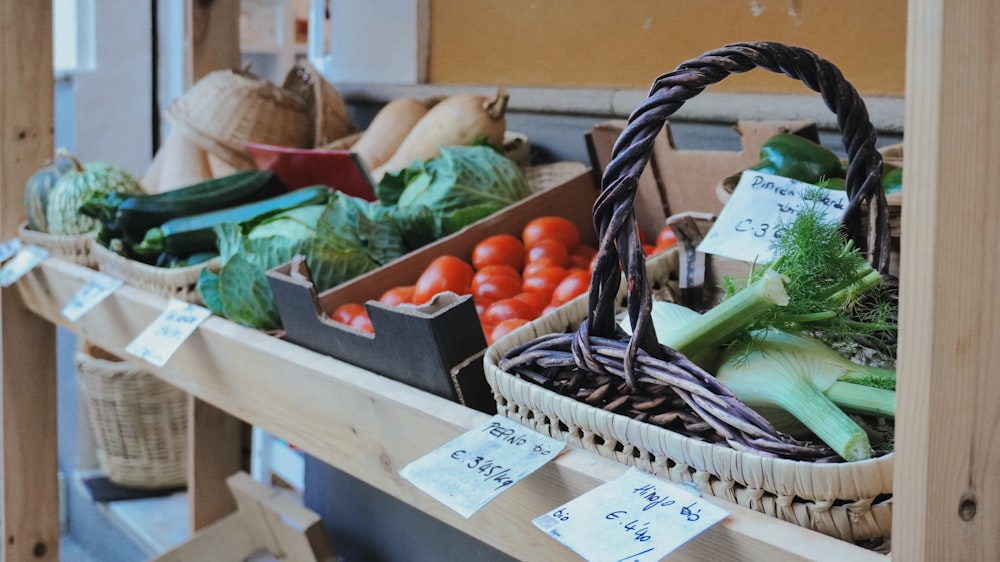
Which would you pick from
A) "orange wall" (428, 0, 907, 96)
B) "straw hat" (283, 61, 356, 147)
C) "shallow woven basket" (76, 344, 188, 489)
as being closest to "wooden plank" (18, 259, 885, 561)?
"straw hat" (283, 61, 356, 147)

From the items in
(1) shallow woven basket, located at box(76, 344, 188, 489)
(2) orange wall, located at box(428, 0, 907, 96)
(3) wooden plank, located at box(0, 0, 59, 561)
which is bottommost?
(1) shallow woven basket, located at box(76, 344, 188, 489)

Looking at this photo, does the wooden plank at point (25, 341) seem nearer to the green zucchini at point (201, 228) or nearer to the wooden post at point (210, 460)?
the wooden post at point (210, 460)

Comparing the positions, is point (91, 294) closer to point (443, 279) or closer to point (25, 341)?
point (25, 341)

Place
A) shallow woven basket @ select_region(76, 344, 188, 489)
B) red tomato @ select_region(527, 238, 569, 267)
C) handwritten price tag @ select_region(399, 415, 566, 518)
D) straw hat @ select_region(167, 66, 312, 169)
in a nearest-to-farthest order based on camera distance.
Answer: handwritten price tag @ select_region(399, 415, 566, 518) < red tomato @ select_region(527, 238, 569, 267) < straw hat @ select_region(167, 66, 312, 169) < shallow woven basket @ select_region(76, 344, 188, 489)

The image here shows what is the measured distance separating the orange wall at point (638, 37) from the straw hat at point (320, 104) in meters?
0.26

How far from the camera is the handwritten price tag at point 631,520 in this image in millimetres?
649

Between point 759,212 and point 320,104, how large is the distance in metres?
1.50

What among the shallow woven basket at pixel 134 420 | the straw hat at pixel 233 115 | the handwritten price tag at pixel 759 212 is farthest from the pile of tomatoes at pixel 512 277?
the shallow woven basket at pixel 134 420

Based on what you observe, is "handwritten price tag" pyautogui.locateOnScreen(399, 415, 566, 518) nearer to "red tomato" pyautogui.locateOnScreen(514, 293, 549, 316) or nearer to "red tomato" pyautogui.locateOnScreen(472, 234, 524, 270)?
"red tomato" pyautogui.locateOnScreen(514, 293, 549, 316)

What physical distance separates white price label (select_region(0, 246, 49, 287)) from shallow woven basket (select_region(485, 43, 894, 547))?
1394 mm

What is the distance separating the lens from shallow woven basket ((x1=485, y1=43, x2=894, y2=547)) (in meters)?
0.65

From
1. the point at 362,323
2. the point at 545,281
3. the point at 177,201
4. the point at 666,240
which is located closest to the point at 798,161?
the point at 666,240

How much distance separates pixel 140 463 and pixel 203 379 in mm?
1874

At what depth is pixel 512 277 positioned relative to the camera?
4.54ft
